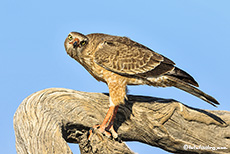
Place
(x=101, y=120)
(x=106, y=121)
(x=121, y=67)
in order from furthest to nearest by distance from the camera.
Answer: (x=101, y=120)
(x=106, y=121)
(x=121, y=67)

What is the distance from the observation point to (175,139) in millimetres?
8117

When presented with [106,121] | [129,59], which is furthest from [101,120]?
[129,59]

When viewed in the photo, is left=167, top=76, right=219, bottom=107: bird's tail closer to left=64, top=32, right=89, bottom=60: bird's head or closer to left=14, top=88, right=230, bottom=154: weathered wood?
left=14, top=88, right=230, bottom=154: weathered wood

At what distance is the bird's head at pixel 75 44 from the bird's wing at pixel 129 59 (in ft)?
1.16

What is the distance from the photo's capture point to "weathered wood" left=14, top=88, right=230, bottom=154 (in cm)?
679

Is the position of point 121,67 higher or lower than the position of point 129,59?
lower

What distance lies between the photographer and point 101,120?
25.6ft

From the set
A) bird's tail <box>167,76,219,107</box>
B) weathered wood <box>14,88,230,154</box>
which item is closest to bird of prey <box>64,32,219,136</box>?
bird's tail <box>167,76,219,107</box>

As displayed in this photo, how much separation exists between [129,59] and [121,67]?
0.98 ft

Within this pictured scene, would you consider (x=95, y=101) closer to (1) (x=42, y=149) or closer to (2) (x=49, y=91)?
(2) (x=49, y=91)

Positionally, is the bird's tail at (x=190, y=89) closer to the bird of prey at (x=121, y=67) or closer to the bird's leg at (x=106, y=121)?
the bird of prey at (x=121, y=67)

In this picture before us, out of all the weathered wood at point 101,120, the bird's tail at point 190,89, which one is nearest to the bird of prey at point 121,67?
the bird's tail at point 190,89

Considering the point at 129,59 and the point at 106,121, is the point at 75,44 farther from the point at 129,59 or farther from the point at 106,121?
the point at 106,121

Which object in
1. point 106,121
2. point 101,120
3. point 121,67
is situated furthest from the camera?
point 101,120
